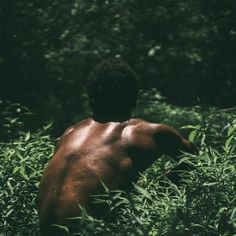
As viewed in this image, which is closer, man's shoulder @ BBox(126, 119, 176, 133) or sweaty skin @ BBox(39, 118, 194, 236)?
sweaty skin @ BBox(39, 118, 194, 236)

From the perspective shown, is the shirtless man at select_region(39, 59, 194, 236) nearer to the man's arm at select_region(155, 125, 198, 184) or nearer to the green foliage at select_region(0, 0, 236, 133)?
the man's arm at select_region(155, 125, 198, 184)

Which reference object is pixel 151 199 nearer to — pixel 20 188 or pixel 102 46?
pixel 20 188

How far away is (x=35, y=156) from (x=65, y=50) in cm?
525

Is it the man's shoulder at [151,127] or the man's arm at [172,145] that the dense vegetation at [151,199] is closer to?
the man's arm at [172,145]

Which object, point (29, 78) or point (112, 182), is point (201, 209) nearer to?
point (112, 182)

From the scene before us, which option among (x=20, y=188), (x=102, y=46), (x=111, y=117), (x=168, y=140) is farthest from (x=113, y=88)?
(x=102, y=46)

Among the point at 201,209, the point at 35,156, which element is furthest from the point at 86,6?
the point at 201,209

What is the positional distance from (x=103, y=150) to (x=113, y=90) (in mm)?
439

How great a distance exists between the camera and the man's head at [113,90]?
4.62m

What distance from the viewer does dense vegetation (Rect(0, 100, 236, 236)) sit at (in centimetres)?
366

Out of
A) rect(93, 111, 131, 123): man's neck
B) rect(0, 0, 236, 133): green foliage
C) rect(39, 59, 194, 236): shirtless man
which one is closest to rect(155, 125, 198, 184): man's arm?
rect(39, 59, 194, 236): shirtless man

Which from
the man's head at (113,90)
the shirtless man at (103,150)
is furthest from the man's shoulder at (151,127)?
the man's head at (113,90)

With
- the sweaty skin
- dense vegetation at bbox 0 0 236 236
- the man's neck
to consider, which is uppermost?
the man's neck

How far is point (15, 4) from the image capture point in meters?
9.83
